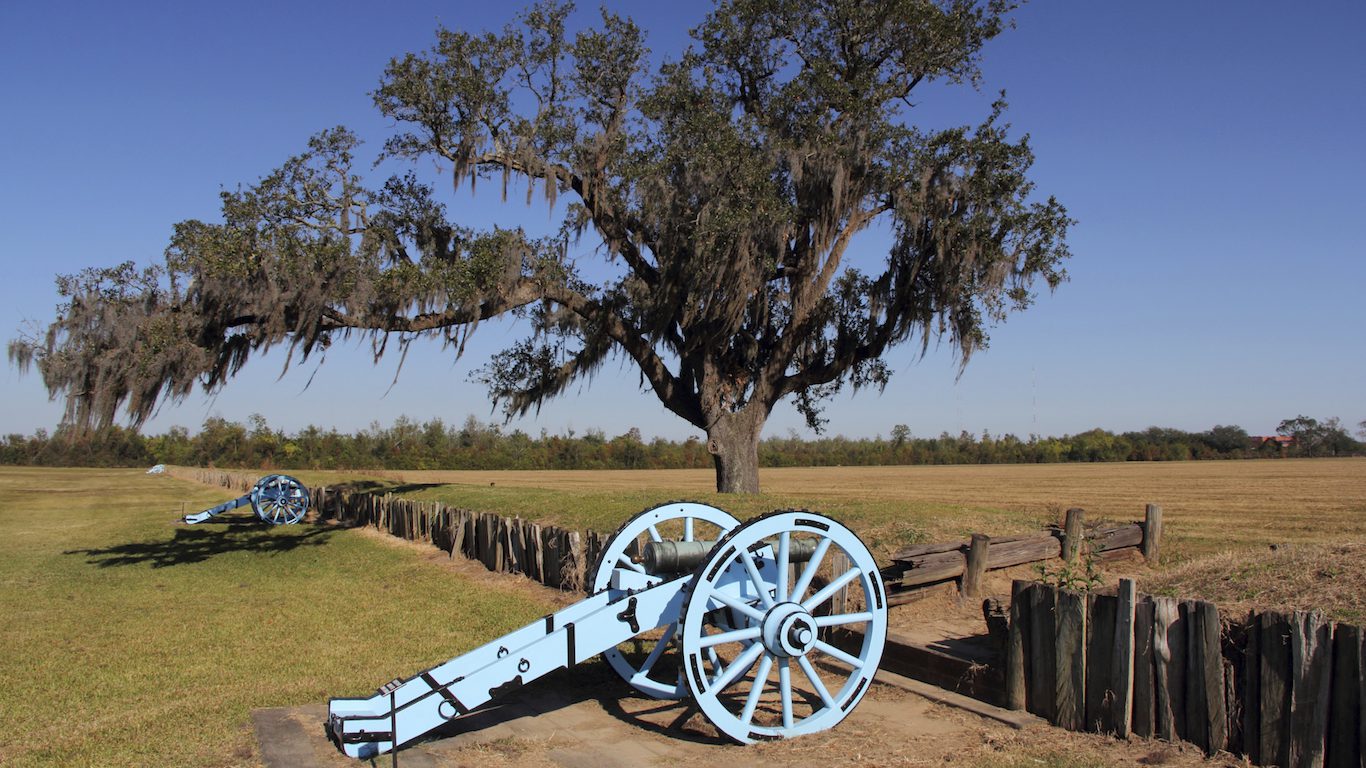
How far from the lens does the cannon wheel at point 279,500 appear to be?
85.1ft

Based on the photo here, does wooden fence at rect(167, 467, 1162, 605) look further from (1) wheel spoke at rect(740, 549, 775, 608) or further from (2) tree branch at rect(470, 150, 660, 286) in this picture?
(2) tree branch at rect(470, 150, 660, 286)

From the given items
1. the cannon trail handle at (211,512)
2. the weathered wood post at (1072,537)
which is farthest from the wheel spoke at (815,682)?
the cannon trail handle at (211,512)

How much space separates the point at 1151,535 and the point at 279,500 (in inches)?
880

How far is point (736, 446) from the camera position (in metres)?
17.5

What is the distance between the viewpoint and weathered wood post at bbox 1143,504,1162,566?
472 inches

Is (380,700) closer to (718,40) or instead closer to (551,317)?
(551,317)

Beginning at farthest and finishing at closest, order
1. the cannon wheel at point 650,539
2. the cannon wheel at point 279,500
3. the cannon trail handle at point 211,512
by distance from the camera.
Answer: the cannon wheel at point 279,500, the cannon trail handle at point 211,512, the cannon wheel at point 650,539

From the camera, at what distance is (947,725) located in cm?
637

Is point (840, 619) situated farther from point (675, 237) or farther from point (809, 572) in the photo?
point (675, 237)

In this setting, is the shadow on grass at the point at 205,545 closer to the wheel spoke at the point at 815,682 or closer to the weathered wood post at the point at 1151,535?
the wheel spoke at the point at 815,682

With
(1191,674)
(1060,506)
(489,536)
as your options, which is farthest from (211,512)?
(1191,674)

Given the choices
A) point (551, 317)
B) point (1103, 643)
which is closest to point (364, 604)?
point (551, 317)

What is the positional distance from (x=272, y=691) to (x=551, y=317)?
1130 centimetres

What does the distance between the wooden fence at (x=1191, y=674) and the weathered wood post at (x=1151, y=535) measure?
6412 millimetres
